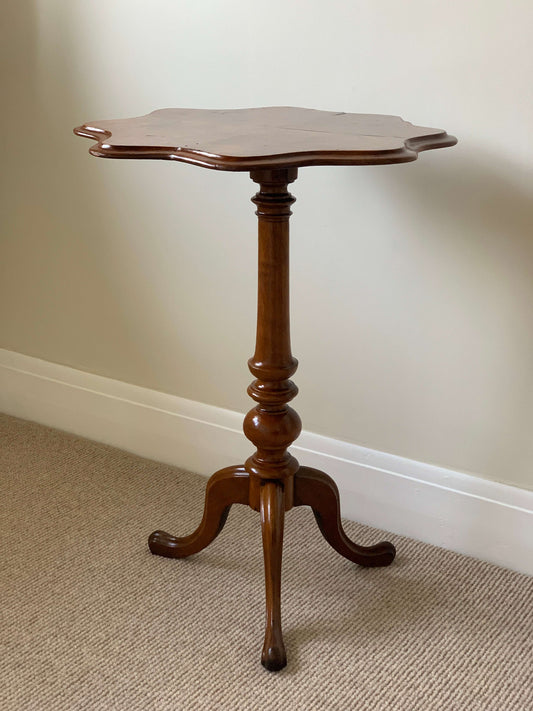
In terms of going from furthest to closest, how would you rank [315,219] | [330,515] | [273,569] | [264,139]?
[315,219] → [330,515] → [273,569] → [264,139]

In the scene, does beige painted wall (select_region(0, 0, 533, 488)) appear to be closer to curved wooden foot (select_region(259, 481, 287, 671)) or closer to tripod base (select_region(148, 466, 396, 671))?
tripod base (select_region(148, 466, 396, 671))

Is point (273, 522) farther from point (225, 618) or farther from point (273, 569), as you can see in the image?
point (225, 618)

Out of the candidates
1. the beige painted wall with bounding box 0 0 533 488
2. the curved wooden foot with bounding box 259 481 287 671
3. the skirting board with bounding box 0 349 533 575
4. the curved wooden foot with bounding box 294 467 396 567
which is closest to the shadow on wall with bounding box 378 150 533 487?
the beige painted wall with bounding box 0 0 533 488

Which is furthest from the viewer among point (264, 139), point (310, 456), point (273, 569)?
point (310, 456)

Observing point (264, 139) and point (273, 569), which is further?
point (273, 569)

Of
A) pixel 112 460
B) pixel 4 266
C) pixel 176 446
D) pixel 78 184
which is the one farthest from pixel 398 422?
pixel 4 266

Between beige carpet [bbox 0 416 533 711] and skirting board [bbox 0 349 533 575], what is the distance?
0.05m

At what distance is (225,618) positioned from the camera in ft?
4.95

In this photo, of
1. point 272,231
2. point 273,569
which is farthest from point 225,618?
point 272,231

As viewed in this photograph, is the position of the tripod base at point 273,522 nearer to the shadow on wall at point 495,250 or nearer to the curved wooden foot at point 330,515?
the curved wooden foot at point 330,515

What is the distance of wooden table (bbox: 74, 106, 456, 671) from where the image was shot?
1.12 m

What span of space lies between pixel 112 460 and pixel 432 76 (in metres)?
1.14

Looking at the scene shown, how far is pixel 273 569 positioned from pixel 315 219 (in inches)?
26.6

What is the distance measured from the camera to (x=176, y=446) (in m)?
2.03
